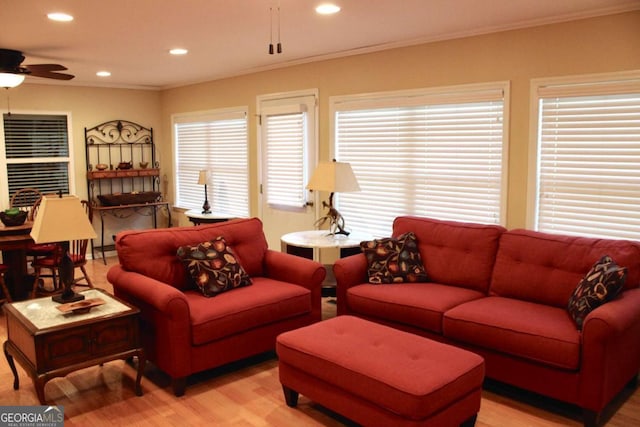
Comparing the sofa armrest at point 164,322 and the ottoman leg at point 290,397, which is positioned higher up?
the sofa armrest at point 164,322

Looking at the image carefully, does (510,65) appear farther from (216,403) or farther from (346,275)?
(216,403)

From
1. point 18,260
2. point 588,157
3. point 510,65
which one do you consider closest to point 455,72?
point 510,65

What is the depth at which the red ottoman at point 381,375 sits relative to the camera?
2457mm

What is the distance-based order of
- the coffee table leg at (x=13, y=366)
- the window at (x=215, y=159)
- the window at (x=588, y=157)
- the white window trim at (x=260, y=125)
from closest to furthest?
the coffee table leg at (x=13, y=366) < the window at (x=588, y=157) < the white window trim at (x=260, y=125) < the window at (x=215, y=159)

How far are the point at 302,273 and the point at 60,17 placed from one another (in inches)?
96.0

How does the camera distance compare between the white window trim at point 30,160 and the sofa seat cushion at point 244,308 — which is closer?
the sofa seat cushion at point 244,308

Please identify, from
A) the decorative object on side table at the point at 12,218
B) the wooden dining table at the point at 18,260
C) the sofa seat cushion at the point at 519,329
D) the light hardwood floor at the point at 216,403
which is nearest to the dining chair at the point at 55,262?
the wooden dining table at the point at 18,260

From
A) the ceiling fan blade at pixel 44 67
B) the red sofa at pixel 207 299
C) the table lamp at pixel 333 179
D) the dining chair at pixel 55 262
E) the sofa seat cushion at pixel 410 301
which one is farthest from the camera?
the dining chair at pixel 55 262

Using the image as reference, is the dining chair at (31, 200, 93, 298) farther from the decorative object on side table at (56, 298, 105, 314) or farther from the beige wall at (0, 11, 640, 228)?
the beige wall at (0, 11, 640, 228)

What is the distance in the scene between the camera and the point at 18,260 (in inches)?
208

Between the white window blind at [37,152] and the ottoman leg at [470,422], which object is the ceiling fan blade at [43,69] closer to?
the white window blind at [37,152]

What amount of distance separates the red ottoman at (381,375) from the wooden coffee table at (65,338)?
0.94 m

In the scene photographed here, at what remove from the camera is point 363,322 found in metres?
3.21

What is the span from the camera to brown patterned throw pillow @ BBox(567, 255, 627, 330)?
295 cm
